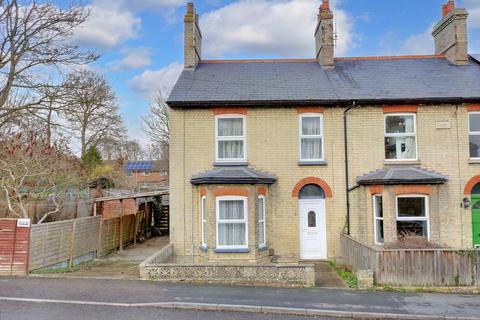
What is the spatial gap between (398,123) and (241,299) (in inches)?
387

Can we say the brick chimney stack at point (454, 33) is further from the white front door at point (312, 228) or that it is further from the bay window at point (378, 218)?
the white front door at point (312, 228)

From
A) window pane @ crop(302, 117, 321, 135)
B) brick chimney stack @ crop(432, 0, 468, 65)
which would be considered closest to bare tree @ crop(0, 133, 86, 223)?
window pane @ crop(302, 117, 321, 135)

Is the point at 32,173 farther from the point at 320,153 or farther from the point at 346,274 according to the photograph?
the point at 346,274

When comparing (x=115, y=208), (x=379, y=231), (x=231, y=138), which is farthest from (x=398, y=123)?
(x=115, y=208)

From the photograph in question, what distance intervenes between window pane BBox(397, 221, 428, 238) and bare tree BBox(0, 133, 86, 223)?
12.3 meters

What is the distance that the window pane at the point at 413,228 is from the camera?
13.9 meters

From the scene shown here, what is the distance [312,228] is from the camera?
15234 mm

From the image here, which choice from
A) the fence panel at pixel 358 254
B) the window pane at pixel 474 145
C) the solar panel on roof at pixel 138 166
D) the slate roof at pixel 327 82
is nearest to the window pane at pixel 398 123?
the slate roof at pixel 327 82

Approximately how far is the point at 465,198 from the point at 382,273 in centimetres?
592

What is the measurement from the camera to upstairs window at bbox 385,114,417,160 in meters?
15.2

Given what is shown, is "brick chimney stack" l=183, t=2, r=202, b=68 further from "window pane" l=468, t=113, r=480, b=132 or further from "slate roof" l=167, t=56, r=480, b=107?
"window pane" l=468, t=113, r=480, b=132

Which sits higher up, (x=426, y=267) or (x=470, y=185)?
(x=470, y=185)

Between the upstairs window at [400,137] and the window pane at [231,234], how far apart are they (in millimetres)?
6354

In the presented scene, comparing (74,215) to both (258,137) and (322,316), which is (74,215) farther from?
(322,316)
